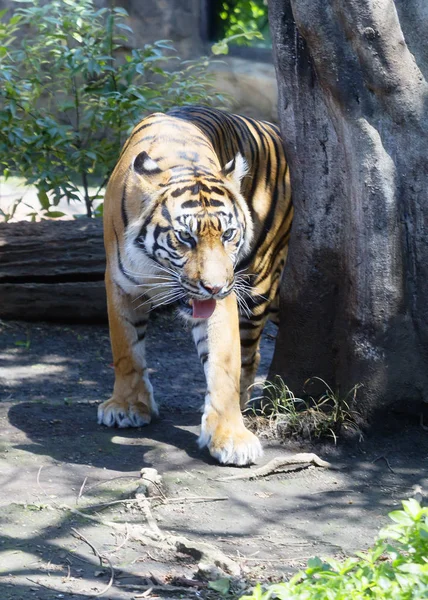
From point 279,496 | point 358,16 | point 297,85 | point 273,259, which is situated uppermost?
point 358,16

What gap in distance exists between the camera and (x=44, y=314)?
630cm

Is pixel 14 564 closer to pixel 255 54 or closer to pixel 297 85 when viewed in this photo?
pixel 297 85

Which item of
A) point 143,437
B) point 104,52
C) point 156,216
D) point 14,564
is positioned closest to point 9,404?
point 143,437

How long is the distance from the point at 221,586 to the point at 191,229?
1.59 m

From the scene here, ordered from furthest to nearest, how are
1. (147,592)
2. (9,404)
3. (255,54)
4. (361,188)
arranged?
(255,54)
(9,404)
(361,188)
(147,592)

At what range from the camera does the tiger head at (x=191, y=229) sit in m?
3.95

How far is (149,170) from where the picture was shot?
4230 mm

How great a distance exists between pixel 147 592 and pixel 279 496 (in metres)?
1.12

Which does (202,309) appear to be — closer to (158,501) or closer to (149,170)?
(149,170)

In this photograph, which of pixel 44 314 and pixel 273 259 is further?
pixel 44 314

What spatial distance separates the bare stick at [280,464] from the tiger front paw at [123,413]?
69 centimetres

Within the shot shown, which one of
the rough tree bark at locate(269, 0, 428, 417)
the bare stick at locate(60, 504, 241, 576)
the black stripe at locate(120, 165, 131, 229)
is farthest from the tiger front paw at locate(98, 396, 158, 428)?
the bare stick at locate(60, 504, 241, 576)

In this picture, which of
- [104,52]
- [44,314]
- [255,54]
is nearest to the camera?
[44,314]

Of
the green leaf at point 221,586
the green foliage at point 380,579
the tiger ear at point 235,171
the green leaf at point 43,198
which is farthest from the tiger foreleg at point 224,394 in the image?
the green leaf at point 43,198
